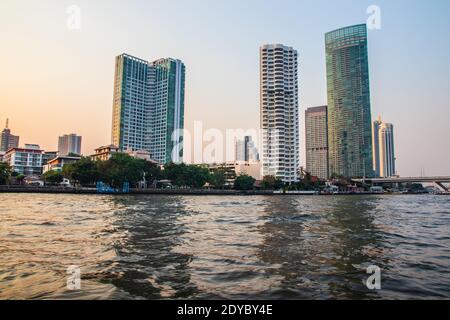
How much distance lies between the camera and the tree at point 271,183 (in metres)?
130

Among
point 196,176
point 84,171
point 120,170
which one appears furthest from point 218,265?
point 196,176

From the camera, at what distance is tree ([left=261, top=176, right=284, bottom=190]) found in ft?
427

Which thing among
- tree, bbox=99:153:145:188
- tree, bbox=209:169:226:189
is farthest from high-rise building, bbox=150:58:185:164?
tree, bbox=99:153:145:188

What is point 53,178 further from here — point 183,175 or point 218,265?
point 218,265

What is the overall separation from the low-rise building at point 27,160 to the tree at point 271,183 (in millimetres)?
102127

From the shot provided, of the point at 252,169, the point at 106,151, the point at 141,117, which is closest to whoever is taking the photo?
the point at 106,151

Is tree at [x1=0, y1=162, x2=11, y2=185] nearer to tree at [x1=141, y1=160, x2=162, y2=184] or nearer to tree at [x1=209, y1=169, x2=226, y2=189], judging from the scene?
tree at [x1=141, y1=160, x2=162, y2=184]

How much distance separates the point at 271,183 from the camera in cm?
13075

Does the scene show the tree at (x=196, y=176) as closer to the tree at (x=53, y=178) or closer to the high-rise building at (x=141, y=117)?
the tree at (x=53, y=178)

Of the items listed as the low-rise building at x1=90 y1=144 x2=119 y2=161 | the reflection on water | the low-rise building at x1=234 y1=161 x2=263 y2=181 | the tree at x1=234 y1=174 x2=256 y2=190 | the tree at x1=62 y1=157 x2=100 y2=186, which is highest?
the low-rise building at x1=90 y1=144 x2=119 y2=161

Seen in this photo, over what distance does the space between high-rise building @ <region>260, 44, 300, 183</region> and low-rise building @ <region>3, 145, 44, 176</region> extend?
10465 cm

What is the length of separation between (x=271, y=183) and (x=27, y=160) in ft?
358
